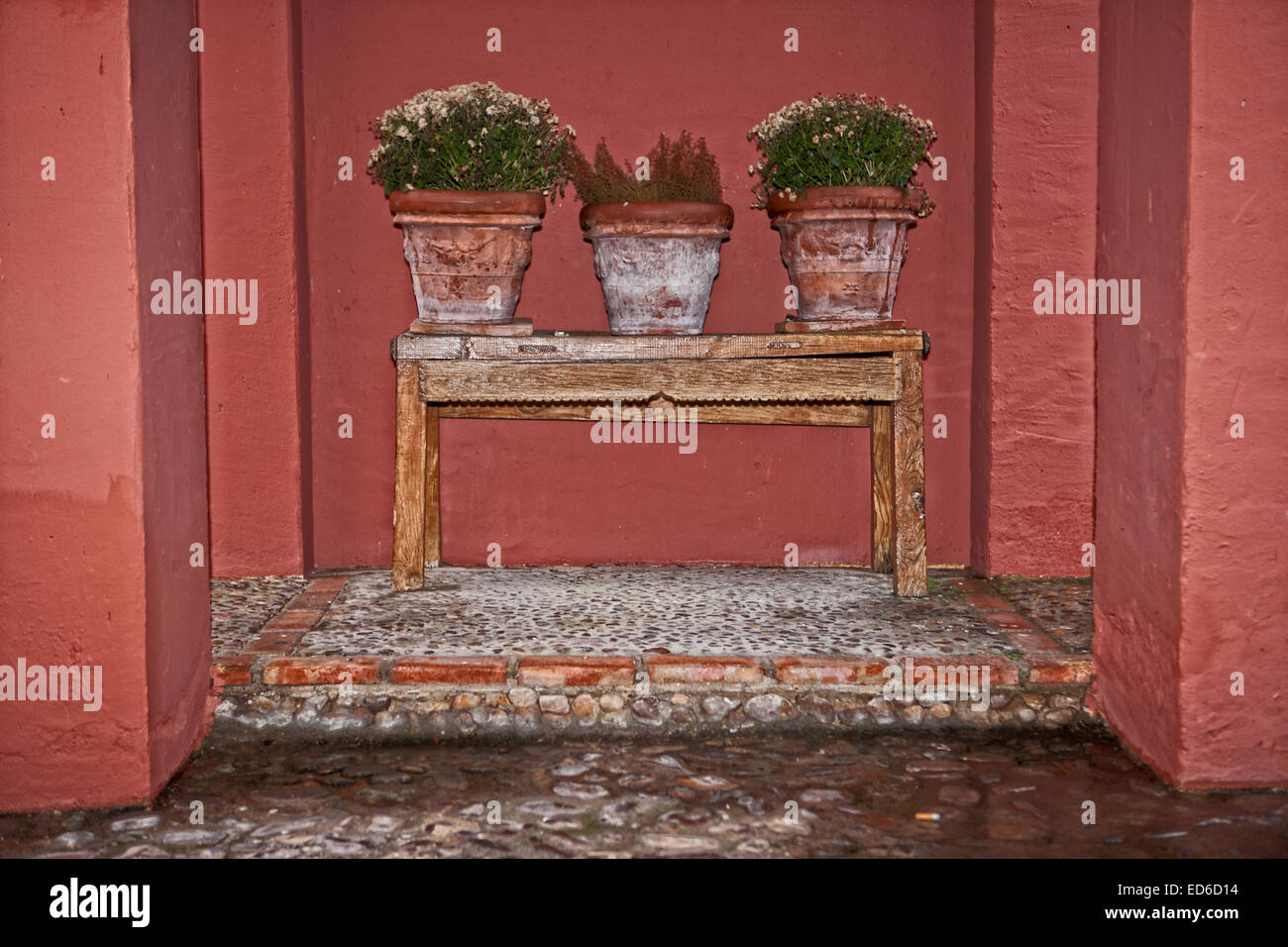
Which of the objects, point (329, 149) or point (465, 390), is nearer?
point (465, 390)

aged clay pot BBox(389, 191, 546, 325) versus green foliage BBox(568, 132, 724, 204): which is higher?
green foliage BBox(568, 132, 724, 204)

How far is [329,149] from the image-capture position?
17.5 ft

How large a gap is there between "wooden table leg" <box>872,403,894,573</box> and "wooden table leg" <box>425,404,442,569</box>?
5.43ft

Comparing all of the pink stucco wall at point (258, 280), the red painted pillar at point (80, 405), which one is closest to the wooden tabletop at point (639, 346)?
the pink stucco wall at point (258, 280)

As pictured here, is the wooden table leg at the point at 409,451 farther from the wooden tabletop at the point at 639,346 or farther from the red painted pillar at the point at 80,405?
the red painted pillar at the point at 80,405

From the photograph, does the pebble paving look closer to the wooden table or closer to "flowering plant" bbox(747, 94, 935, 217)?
the wooden table

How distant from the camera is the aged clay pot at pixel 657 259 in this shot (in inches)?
186

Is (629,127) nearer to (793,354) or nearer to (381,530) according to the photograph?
(793,354)

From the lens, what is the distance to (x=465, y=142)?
473 cm

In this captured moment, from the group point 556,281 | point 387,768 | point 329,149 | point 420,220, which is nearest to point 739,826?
point 387,768

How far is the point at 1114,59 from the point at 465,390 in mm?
2308

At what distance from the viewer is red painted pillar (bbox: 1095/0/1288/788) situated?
3.20 m

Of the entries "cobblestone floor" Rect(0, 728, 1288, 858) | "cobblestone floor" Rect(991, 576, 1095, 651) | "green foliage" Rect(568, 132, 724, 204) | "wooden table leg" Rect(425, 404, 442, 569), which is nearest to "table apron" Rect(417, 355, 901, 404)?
"wooden table leg" Rect(425, 404, 442, 569)

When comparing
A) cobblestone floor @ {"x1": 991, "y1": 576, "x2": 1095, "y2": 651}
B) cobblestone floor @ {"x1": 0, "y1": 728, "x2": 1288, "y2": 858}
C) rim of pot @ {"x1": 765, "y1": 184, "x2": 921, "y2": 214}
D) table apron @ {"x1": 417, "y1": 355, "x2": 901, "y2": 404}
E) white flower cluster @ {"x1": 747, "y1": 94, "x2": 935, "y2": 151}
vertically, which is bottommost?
cobblestone floor @ {"x1": 0, "y1": 728, "x2": 1288, "y2": 858}
